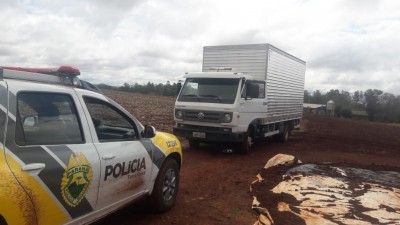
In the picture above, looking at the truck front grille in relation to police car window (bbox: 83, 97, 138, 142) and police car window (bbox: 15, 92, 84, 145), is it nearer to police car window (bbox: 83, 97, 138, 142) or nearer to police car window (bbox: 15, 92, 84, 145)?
police car window (bbox: 83, 97, 138, 142)

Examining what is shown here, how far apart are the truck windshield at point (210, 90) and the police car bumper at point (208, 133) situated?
0.83 metres

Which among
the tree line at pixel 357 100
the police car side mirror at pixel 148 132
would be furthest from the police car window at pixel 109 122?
the tree line at pixel 357 100

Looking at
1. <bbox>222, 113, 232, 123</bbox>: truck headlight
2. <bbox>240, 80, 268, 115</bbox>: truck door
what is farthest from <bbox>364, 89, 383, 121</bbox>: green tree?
<bbox>222, 113, 232, 123</bbox>: truck headlight

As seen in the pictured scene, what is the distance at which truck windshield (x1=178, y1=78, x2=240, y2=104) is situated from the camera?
1125cm

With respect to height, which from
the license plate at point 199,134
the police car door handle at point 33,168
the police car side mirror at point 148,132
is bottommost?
the license plate at point 199,134

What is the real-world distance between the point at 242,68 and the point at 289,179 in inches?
229

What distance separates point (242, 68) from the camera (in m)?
12.6

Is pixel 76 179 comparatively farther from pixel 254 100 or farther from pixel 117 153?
pixel 254 100

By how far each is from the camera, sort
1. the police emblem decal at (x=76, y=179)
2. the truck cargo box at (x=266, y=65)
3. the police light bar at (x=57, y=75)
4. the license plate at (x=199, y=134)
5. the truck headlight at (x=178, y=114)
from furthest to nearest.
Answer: the truck cargo box at (x=266, y=65) → the truck headlight at (x=178, y=114) → the license plate at (x=199, y=134) → the police light bar at (x=57, y=75) → the police emblem decal at (x=76, y=179)

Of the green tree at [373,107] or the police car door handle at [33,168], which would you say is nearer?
the police car door handle at [33,168]

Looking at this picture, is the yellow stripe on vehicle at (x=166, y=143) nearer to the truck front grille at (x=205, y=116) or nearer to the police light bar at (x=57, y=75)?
the police light bar at (x=57, y=75)

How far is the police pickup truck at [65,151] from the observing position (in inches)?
119

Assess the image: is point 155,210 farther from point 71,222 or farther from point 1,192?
point 1,192

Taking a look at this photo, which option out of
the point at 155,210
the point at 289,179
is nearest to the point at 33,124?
the point at 155,210
